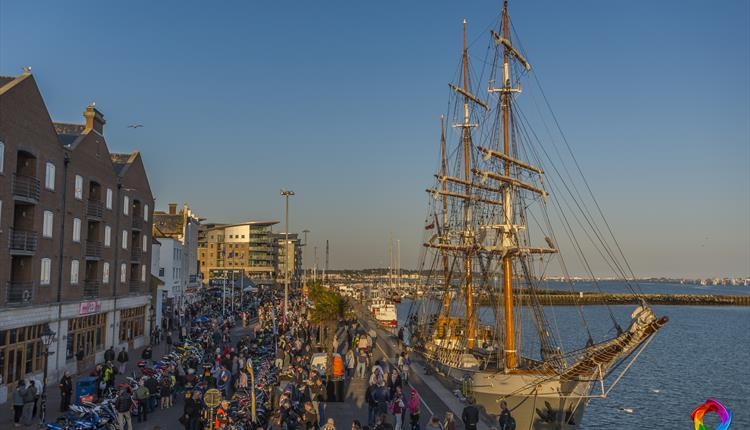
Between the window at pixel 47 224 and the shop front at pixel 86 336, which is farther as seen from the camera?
the shop front at pixel 86 336

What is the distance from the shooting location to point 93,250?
36219mm

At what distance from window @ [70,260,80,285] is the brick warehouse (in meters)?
0.10

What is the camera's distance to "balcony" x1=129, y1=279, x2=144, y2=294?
144ft

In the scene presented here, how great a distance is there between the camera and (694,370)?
201 ft

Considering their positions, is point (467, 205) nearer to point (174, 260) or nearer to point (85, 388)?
point (174, 260)

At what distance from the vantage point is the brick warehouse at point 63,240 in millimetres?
26219

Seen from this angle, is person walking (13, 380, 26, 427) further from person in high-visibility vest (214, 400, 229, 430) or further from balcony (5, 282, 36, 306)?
person in high-visibility vest (214, 400, 229, 430)

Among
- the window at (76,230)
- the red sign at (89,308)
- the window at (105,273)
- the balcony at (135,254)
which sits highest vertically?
the window at (76,230)

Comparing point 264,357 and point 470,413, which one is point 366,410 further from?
point 264,357

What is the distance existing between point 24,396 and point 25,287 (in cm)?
792

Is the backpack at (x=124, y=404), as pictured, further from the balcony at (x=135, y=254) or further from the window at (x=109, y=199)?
the balcony at (x=135, y=254)

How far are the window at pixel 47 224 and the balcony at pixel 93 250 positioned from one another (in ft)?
17.2

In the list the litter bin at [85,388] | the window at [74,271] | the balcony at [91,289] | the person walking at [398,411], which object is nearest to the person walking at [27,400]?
the litter bin at [85,388]

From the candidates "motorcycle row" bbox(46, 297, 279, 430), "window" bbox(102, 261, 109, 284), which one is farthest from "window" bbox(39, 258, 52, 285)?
"window" bbox(102, 261, 109, 284)
